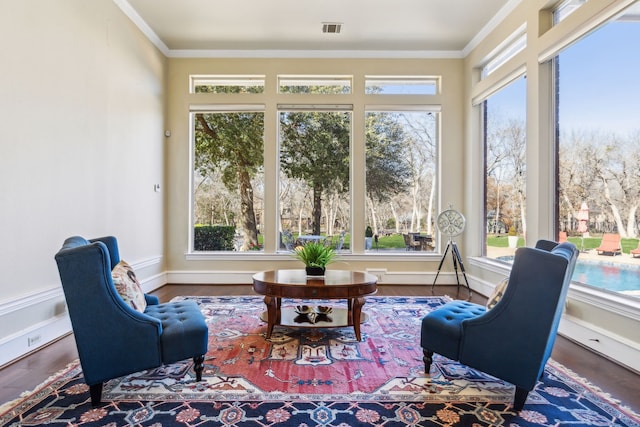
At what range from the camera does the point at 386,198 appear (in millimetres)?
6055

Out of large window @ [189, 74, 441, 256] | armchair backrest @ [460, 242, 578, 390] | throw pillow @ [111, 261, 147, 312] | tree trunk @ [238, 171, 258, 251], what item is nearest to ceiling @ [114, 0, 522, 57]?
large window @ [189, 74, 441, 256]

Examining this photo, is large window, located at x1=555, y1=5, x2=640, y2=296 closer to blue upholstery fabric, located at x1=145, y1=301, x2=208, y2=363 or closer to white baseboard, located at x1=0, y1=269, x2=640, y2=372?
white baseboard, located at x1=0, y1=269, x2=640, y2=372

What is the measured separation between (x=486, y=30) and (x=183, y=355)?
5438mm

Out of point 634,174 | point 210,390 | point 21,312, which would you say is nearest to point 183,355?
point 210,390

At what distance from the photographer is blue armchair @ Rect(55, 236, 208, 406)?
210 centimetres

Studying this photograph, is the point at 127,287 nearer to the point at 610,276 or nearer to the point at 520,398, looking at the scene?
the point at 520,398

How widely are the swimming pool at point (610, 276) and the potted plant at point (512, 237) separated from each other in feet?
3.48

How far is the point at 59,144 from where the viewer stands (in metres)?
3.42

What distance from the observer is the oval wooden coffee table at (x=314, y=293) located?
3.25 meters

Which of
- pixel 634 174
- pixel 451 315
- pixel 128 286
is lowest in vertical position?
pixel 451 315

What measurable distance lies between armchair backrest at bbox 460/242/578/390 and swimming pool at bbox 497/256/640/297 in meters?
1.21

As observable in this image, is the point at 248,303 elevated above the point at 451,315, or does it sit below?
below

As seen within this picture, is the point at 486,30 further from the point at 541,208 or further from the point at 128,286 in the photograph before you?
the point at 128,286

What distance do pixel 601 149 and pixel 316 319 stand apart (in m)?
3.06
